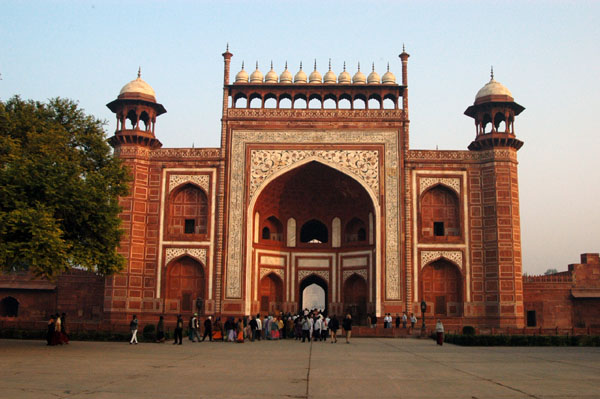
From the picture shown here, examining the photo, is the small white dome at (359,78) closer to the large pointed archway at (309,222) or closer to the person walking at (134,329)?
the large pointed archway at (309,222)

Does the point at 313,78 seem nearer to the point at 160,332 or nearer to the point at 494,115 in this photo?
the point at 494,115

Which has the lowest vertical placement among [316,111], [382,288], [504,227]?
[382,288]

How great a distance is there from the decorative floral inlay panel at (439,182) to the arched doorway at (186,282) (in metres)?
11.1

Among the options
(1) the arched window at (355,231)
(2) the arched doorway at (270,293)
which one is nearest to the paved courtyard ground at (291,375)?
(2) the arched doorway at (270,293)

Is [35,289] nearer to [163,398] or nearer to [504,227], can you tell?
[504,227]

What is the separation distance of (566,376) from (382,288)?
17.9m

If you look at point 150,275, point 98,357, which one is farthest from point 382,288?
point 98,357

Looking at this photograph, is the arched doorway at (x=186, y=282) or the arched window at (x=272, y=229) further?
the arched window at (x=272, y=229)

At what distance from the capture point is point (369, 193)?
95.0 ft

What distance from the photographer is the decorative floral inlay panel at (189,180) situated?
1158 inches

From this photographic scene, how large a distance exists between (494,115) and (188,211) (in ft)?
49.9

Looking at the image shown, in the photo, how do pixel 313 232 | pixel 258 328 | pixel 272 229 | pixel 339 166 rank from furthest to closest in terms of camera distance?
pixel 313 232 → pixel 272 229 → pixel 339 166 → pixel 258 328

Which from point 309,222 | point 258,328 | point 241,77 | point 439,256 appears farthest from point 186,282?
point 439,256

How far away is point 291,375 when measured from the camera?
10.3 m
